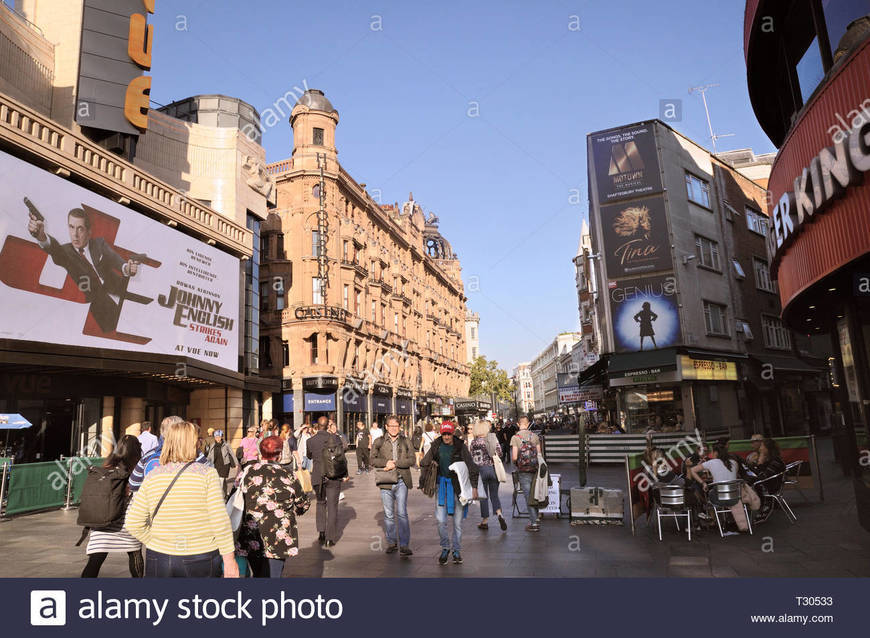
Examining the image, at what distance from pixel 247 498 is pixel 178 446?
4.75 feet

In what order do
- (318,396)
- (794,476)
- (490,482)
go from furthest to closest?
(318,396), (794,476), (490,482)

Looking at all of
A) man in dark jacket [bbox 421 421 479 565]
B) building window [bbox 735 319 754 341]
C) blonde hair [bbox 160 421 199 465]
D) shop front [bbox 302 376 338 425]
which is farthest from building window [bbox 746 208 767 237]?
blonde hair [bbox 160 421 199 465]

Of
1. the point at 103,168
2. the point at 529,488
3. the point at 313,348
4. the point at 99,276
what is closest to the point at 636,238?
the point at 529,488

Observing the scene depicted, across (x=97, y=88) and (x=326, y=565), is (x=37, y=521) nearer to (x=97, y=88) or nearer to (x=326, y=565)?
(x=326, y=565)

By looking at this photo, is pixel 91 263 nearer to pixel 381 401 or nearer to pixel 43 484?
pixel 43 484

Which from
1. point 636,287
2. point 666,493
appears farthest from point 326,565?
point 636,287

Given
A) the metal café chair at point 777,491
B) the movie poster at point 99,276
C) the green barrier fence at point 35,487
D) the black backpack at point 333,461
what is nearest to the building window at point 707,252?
the metal café chair at point 777,491

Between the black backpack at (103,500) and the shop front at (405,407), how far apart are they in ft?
143

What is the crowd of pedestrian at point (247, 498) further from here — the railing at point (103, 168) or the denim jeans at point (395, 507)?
the railing at point (103, 168)

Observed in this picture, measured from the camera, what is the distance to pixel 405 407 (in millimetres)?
52031

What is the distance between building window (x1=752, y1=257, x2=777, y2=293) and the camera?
1320 inches

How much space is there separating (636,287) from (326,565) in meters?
23.0

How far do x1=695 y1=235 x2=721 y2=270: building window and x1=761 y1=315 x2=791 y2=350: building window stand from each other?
625 cm

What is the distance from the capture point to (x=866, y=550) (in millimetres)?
7359
